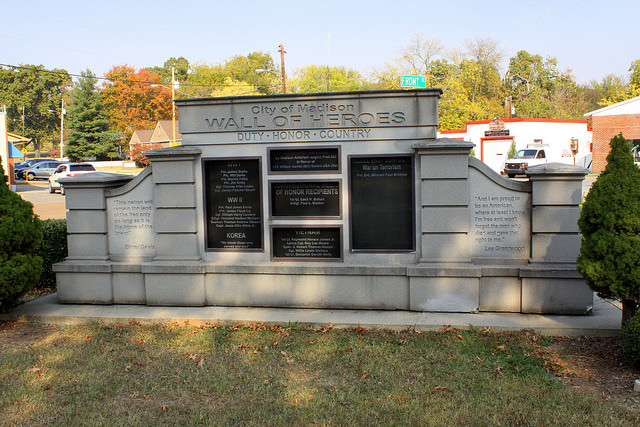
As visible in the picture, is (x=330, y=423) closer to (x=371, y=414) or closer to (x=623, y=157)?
(x=371, y=414)

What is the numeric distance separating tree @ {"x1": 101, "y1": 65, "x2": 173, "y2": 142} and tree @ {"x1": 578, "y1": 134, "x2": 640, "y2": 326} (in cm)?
8729

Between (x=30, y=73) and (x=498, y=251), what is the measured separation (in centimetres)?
12382

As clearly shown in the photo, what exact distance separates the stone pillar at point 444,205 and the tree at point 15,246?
16.5ft

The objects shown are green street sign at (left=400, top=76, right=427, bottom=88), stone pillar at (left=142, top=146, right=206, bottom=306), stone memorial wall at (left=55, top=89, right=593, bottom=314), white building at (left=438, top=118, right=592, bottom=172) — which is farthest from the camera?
white building at (left=438, top=118, right=592, bottom=172)

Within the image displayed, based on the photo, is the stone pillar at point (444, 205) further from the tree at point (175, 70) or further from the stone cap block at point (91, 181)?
the tree at point (175, 70)

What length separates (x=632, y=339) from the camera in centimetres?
532

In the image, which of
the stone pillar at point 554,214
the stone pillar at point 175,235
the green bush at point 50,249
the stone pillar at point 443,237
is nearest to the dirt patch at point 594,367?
the stone pillar at point 554,214

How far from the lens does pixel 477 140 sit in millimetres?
48812

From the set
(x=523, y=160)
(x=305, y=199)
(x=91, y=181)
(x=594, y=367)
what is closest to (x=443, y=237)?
(x=305, y=199)

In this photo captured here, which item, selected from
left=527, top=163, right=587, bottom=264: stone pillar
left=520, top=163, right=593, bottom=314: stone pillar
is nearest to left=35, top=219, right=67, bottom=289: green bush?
left=520, top=163, right=593, bottom=314: stone pillar

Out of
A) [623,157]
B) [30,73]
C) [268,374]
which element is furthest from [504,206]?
[30,73]

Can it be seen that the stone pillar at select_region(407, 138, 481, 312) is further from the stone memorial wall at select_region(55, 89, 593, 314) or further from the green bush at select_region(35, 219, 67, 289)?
the green bush at select_region(35, 219, 67, 289)

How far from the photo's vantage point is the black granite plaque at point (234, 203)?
8.15m

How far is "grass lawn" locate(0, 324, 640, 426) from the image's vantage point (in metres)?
4.79
